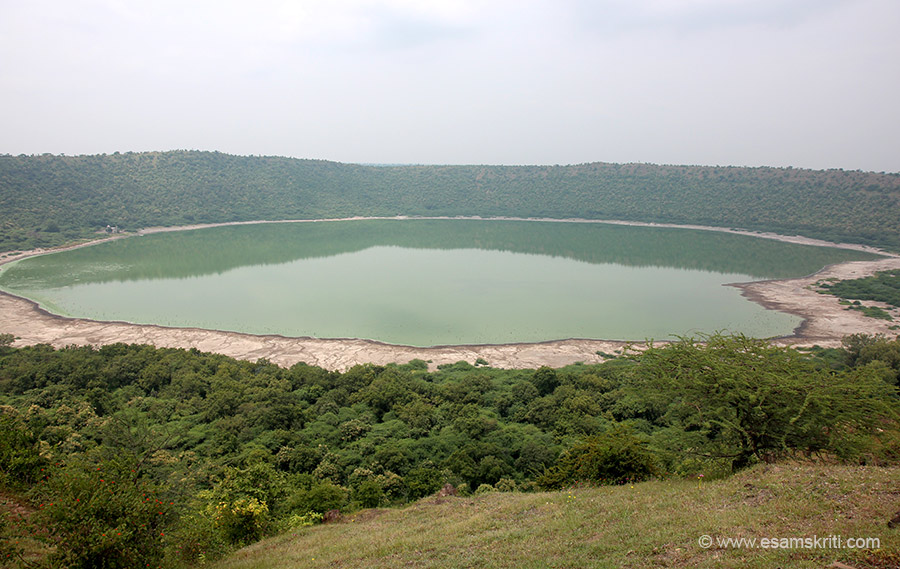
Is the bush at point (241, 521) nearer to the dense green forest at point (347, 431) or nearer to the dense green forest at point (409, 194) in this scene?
the dense green forest at point (347, 431)

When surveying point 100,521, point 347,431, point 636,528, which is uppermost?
point 100,521

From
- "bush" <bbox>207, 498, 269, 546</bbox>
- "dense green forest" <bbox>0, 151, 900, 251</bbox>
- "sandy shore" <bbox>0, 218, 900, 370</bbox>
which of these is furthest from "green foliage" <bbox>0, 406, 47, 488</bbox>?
"dense green forest" <bbox>0, 151, 900, 251</bbox>

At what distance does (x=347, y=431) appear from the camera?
1516 centimetres

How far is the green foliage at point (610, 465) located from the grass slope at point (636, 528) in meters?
1.00

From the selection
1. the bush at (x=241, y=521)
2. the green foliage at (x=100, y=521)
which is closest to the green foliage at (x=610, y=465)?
the bush at (x=241, y=521)

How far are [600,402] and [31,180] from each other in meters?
87.2

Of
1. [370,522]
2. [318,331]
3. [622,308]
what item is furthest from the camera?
[622,308]

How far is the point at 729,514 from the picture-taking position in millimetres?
6352

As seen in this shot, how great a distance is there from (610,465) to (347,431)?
8.58 metres

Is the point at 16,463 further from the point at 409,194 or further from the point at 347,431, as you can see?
the point at 409,194

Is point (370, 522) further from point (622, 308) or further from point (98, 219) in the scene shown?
point (98, 219)

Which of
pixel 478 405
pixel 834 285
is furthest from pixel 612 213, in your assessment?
pixel 478 405

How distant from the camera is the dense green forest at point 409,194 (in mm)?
64688

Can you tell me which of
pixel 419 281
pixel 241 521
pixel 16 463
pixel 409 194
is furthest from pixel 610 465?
pixel 409 194
